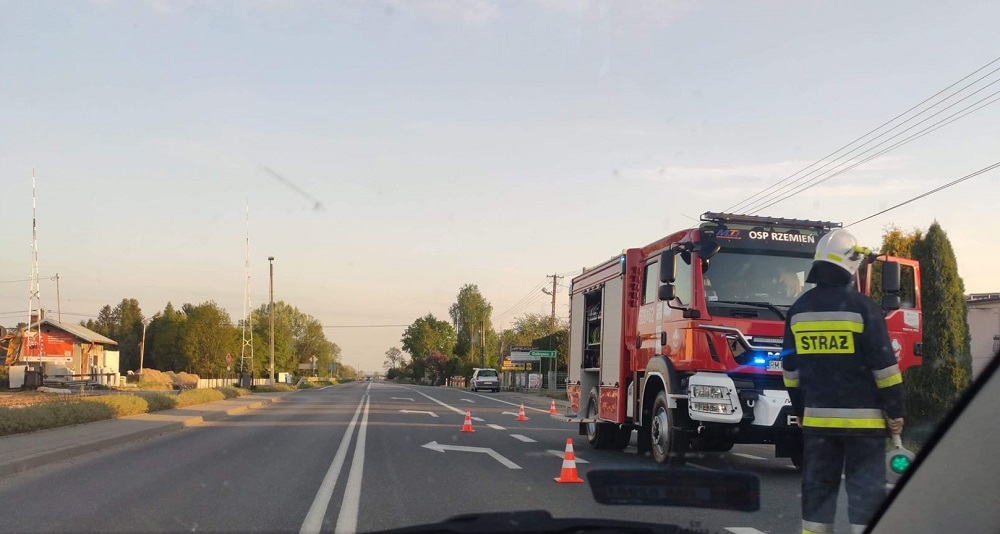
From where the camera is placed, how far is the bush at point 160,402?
81.4 ft

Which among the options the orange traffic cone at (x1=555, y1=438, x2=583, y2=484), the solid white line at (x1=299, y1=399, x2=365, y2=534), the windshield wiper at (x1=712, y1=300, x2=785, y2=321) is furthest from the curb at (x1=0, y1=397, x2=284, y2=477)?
the windshield wiper at (x1=712, y1=300, x2=785, y2=321)

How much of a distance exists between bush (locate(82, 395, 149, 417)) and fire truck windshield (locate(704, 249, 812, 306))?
16.4 meters

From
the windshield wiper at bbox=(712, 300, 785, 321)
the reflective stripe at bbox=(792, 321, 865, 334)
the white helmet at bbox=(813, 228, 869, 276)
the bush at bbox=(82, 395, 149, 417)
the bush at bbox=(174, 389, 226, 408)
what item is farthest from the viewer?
the bush at bbox=(174, 389, 226, 408)

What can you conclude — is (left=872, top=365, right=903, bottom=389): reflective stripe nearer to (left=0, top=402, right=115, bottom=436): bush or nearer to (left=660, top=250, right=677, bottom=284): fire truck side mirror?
(left=660, top=250, right=677, bottom=284): fire truck side mirror

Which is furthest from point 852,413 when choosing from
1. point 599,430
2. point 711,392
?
point 599,430

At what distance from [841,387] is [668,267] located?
5.57m

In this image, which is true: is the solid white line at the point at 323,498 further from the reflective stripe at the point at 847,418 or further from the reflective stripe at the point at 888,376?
the reflective stripe at the point at 888,376

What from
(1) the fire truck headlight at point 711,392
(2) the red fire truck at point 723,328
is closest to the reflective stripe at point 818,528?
(2) the red fire truck at point 723,328

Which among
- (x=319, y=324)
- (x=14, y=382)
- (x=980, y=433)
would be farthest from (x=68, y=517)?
(x=319, y=324)

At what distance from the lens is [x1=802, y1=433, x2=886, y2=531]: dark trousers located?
4.48m

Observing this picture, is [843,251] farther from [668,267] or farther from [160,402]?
[160,402]

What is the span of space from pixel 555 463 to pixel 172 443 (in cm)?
755

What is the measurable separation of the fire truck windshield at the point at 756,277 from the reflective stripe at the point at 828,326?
5.20m

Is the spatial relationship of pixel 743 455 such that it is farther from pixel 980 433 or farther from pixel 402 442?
pixel 980 433
